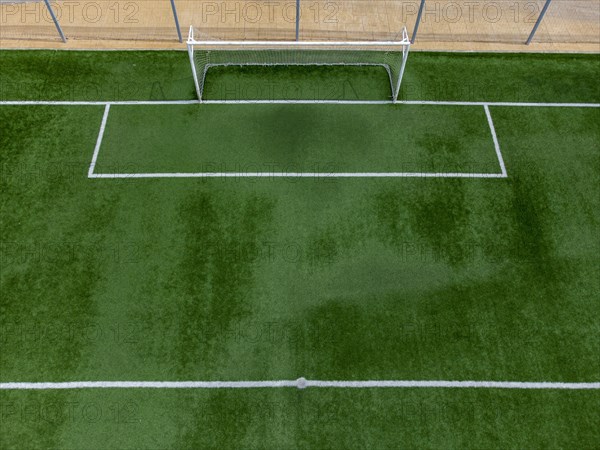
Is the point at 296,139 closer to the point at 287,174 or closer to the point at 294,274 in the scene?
the point at 287,174

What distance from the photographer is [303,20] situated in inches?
549

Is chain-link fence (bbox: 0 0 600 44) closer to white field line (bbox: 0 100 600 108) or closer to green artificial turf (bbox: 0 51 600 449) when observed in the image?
green artificial turf (bbox: 0 51 600 449)

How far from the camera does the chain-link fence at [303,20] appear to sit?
44.0 feet

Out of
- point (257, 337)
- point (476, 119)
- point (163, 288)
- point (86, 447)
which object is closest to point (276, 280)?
point (257, 337)

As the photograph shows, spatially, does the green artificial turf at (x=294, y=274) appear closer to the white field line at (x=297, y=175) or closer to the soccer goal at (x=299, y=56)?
the white field line at (x=297, y=175)

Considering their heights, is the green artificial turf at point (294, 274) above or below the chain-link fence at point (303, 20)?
below

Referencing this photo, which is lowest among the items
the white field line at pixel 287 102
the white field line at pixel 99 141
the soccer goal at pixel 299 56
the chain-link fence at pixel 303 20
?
the white field line at pixel 99 141

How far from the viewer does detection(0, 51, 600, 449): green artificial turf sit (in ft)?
26.6

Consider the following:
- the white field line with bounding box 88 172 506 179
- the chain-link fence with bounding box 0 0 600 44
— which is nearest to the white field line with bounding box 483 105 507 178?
the white field line with bounding box 88 172 506 179

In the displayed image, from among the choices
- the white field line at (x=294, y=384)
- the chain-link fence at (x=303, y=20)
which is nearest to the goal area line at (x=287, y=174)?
the white field line at (x=294, y=384)

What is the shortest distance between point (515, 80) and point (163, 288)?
36.1 feet

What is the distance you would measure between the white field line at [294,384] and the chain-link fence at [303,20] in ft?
32.3

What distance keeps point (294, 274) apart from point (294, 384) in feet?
7.30

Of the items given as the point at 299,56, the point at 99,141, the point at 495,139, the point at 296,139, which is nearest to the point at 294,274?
the point at 296,139
